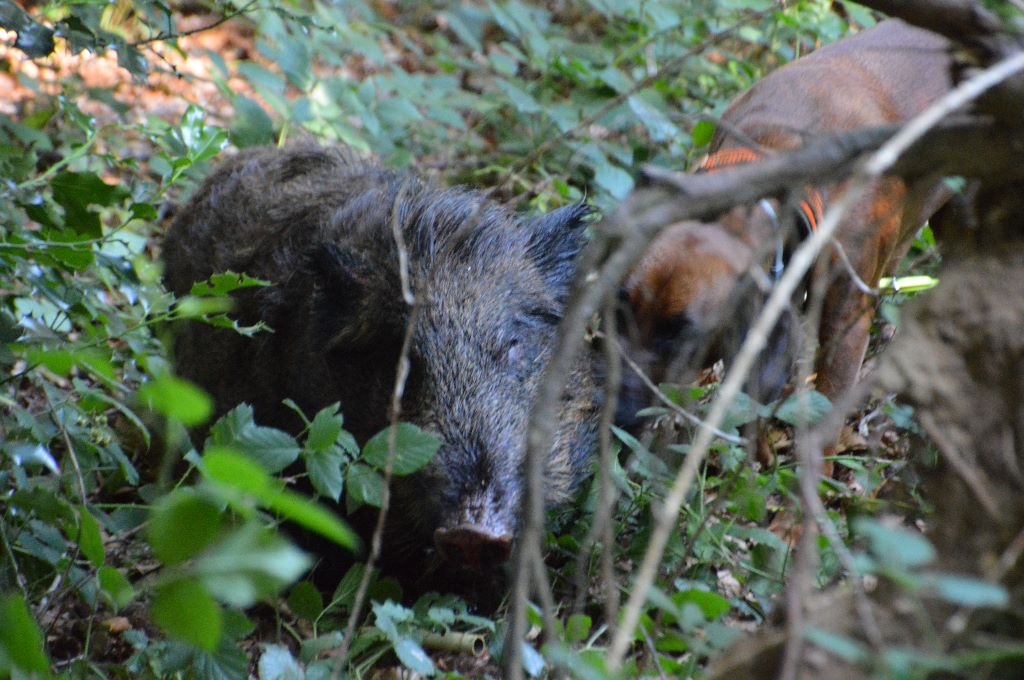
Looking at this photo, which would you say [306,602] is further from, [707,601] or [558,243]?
[558,243]

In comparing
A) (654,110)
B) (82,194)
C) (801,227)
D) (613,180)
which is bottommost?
(613,180)

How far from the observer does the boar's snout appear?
11.1 feet

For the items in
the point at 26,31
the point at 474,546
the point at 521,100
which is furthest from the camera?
the point at 521,100

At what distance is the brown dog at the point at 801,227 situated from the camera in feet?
12.3

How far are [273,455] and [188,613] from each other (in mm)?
1518

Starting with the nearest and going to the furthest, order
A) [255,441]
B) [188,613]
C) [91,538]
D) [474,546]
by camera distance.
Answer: [188,613] < [91,538] < [255,441] < [474,546]

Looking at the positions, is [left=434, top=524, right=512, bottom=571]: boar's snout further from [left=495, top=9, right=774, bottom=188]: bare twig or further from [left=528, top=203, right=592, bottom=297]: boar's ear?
[left=528, top=203, right=592, bottom=297]: boar's ear

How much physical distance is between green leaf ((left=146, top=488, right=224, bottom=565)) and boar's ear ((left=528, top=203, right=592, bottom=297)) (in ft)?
10.3

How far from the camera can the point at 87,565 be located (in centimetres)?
383

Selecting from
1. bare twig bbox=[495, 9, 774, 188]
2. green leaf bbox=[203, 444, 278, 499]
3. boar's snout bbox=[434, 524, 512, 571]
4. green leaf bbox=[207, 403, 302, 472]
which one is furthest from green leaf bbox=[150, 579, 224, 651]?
boar's snout bbox=[434, 524, 512, 571]

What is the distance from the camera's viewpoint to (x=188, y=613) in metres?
1.38

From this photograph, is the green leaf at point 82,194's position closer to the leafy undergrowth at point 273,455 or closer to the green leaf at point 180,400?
the leafy undergrowth at point 273,455

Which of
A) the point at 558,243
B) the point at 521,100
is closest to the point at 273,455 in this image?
the point at 558,243

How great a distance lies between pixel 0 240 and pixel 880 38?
4476 mm
